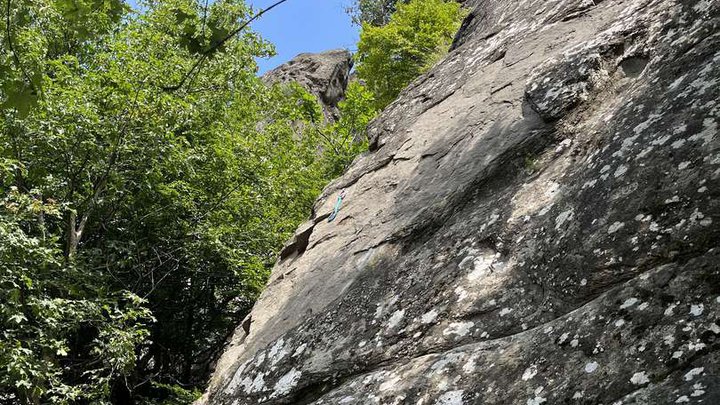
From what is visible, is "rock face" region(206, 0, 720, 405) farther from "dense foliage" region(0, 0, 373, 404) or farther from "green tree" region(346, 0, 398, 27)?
"green tree" region(346, 0, 398, 27)

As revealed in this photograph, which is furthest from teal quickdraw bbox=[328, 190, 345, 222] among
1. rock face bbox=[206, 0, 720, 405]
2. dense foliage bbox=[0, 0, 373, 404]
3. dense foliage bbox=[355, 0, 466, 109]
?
dense foliage bbox=[355, 0, 466, 109]

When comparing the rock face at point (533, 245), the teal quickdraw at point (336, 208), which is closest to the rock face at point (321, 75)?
the teal quickdraw at point (336, 208)

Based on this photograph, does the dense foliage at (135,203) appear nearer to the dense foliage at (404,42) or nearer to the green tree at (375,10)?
the dense foliage at (404,42)

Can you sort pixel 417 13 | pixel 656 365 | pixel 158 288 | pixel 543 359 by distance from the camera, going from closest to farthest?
pixel 656 365 → pixel 543 359 → pixel 158 288 → pixel 417 13

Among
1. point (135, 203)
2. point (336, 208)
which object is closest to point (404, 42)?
point (135, 203)

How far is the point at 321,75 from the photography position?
3369 centimetres

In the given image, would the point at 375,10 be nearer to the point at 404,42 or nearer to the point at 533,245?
the point at 404,42

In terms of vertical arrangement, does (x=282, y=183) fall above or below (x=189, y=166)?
below

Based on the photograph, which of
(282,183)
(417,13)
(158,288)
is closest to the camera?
(158,288)

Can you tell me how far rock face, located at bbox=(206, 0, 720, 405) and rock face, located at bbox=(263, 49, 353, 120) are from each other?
25.1 metres

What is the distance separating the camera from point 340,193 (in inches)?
345

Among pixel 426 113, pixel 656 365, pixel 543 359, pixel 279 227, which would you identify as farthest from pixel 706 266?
pixel 279 227

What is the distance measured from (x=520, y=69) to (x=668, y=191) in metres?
3.80

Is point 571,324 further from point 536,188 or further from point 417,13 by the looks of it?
point 417,13
